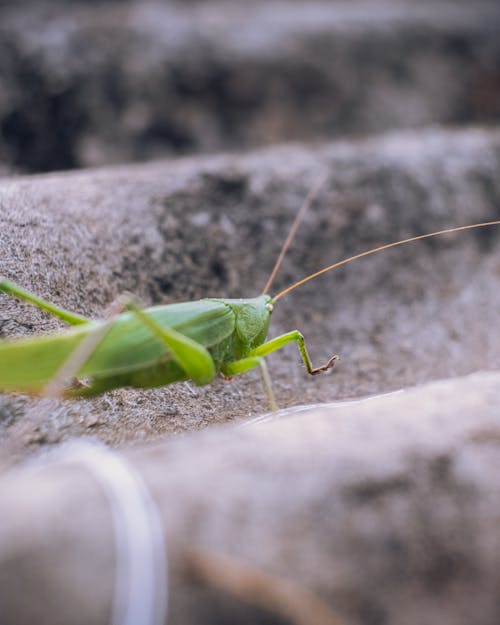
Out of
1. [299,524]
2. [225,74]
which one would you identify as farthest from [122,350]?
[225,74]

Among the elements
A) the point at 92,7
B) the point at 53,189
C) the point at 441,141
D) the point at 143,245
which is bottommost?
the point at 441,141

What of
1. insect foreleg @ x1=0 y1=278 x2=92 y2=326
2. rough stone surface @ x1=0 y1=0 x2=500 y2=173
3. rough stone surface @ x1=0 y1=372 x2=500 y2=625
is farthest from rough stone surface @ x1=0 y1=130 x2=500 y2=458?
rough stone surface @ x1=0 y1=0 x2=500 y2=173

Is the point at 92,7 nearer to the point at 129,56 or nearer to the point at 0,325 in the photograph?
the point at 129,56

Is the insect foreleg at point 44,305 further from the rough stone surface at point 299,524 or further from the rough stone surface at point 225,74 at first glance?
the rough stone surface at point 225,74

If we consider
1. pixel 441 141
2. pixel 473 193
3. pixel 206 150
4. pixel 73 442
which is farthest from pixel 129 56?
pixel 73 442

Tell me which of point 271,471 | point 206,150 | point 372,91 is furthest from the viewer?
point 372,91

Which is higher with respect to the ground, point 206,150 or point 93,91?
point 93,91

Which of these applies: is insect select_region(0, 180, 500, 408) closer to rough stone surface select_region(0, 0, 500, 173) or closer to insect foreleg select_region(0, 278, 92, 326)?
insect foreleg select_region(0, 278, 92, 326)
